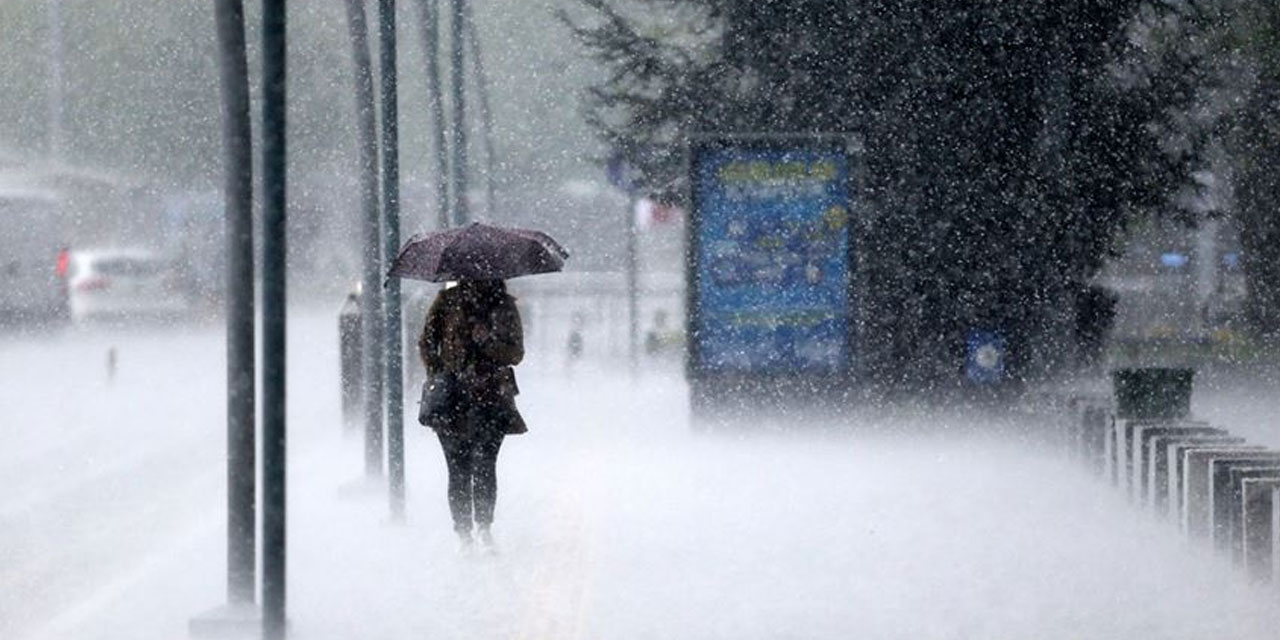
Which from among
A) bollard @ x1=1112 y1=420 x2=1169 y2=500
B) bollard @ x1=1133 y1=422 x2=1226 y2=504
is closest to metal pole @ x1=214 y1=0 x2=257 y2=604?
bollard @ x1=1133 y1=422 x2=1226 y2=504

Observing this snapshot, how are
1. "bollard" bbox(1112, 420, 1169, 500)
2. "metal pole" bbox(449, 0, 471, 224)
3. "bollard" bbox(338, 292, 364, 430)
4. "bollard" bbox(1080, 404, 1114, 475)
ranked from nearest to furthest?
"bollard" bbox(1112, 420, 1169, 500) < "bollard" bbox(1080, 404, 1114, 475) < "bollard" bbox(338, 292, 364, 430) < "metal pole" bbox(449, 0, 471, 224)

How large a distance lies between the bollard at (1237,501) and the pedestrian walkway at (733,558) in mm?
131

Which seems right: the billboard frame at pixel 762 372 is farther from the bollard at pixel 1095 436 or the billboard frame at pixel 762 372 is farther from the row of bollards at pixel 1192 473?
the bollard at pixel 1095 436

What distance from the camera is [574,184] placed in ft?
218

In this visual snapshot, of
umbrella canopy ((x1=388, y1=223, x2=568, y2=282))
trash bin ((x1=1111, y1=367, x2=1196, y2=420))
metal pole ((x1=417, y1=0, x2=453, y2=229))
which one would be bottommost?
trash bin ((x1=1111, y1=367, x2=1196, y2=420))

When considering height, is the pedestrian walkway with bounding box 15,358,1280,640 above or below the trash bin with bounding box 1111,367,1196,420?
below

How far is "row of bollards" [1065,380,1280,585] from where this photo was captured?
11297 millimetres

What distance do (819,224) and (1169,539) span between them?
698 cm

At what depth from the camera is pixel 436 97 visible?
2062 cm

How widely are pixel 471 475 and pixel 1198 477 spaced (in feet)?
12.6

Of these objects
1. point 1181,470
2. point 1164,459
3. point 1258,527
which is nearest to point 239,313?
point 1258,527

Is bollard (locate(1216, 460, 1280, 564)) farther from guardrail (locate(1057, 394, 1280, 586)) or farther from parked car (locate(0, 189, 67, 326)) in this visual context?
parked car (locate(0, 189, 67, 326))

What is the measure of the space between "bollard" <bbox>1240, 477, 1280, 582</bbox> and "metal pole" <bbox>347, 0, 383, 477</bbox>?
5.91 meters

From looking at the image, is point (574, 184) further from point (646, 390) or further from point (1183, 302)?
point (646, 390)
